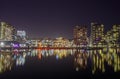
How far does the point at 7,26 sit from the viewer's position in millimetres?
172875

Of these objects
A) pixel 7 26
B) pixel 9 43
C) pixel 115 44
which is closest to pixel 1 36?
pixel 9 43

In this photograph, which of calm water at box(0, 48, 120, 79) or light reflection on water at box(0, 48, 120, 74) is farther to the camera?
light reflection on water at box(0, 48, 120, 74)

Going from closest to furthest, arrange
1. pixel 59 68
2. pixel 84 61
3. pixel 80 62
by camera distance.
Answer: pixel 59 68, pixel 80 62, pixel 84 61

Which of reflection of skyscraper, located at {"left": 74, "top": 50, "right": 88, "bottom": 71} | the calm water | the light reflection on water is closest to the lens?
the calm water

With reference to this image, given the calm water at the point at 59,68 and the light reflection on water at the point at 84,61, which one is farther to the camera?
the light reflection on water at the point at 84,61

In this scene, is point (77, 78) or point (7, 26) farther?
point (7, 26)

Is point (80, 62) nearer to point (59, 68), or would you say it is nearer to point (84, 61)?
point (84, 61)

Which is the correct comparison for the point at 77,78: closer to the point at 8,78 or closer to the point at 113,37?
the point at 8,78

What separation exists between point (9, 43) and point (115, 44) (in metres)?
53.9

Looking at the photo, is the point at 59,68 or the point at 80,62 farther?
the point at 80,62

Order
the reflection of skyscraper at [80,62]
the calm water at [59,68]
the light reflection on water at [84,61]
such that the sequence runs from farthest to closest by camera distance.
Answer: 1. the reflection of skyscraper at [80,62]
2. the light reflection on water at [84,61]
3. the calm water at [59,68]

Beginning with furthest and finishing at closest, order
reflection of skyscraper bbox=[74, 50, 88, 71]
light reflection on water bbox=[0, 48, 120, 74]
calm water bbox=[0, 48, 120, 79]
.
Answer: reflection of skyscraper bbox=[74, 50, 88, 71] < light reflection on water bbox=[0, 48, 120, 74] < calm water bbox=[0, 48, 120, 79]

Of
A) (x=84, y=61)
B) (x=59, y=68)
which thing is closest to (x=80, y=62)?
(x=84, y=61)

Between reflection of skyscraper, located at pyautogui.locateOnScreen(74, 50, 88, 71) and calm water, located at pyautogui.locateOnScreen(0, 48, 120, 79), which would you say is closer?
calm water, located at pyautogui.locateOnScreen(0, 48, 120, 79)
